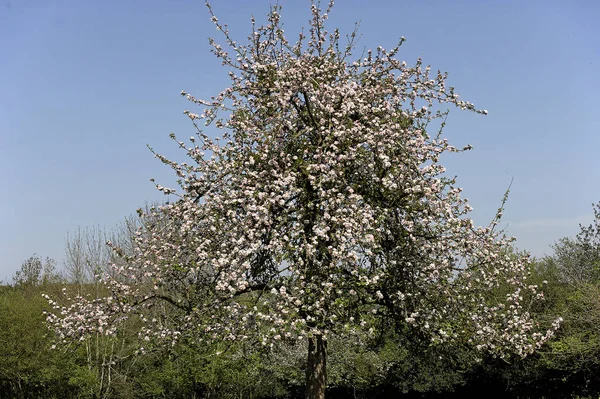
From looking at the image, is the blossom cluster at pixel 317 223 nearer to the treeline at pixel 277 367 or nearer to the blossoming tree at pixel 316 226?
the blossoming tree at pixel 316 226

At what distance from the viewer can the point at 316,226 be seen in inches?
408

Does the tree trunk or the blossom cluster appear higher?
the blossom cluster

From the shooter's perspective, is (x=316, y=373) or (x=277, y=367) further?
(x=277, y=367)

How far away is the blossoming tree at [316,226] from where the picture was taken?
1060 centimetres

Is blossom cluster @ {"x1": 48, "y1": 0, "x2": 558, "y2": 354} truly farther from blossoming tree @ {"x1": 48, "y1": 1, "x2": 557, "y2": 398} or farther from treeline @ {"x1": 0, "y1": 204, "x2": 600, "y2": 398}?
treeline @ {"x1": 0, "y1": 204, "x2": 600, "y2": 398}

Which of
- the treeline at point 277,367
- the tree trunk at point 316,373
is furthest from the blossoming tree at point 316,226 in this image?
the treeline at point 277,367

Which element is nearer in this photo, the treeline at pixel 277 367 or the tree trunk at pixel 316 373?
the tree trunk at pixel 316 373

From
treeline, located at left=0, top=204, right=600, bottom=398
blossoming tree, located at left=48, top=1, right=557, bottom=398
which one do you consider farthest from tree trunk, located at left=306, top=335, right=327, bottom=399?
treeline, located at left=0, top=204, right=600, bottom=398

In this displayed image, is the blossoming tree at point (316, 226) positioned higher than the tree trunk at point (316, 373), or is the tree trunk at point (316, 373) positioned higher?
the blossoming tree at point (316, 226)

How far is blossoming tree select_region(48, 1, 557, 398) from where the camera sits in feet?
34.8

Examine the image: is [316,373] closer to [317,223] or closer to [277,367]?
[317,223]

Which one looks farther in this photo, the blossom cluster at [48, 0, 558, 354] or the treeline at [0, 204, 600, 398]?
the treeline at [0, 204, 600, 398]

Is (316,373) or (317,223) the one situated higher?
(317,223)

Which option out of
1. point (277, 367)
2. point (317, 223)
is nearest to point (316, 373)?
point (317, 223)
